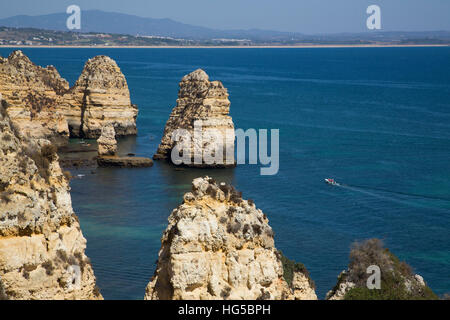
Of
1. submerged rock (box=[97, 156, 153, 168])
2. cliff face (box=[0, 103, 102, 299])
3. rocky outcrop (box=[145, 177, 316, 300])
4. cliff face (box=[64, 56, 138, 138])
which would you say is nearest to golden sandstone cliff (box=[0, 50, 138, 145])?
cliff face (box=[64, 56, 138, 138])

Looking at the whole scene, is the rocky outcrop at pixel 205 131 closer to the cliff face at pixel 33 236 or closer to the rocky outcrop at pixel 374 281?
the rocky outcrop at pixel 374 281

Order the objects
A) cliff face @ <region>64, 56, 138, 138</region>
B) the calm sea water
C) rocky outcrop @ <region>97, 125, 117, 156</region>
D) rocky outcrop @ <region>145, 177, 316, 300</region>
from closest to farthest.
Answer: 1. rocky outcrop @ <region>145, 177, 316, 300</region>
2. the calm sea water
3. rocky outcrop @ <region>97, 125, 117, 156</region>
4. cliff face @ <region>64, 56, 138, 138</region>

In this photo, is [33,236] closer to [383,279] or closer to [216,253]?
[216,253]

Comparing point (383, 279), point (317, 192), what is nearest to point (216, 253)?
point (383, 279)

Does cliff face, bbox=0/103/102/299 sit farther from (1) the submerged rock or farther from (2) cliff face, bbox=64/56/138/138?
(2) cliff face, bbox=64/56/138/138

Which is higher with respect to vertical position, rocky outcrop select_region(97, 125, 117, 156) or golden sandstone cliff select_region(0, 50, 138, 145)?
golden sandstone cliff select_region(0, 50, 138, 145)

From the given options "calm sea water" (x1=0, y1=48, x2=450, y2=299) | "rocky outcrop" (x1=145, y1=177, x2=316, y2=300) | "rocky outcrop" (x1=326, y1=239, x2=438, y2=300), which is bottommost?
"calm sea water" (x1=0, y1=48, x2=450, y2=299)

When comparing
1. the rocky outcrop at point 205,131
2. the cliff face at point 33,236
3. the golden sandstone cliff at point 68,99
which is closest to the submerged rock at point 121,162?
the rocky outcrop at point 205,131
